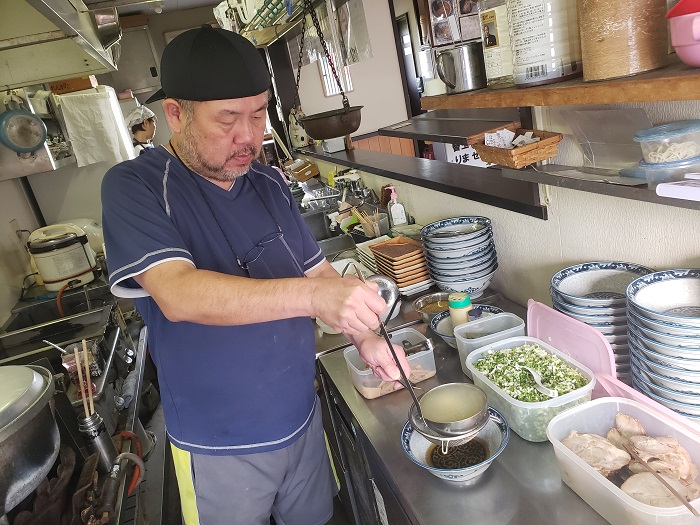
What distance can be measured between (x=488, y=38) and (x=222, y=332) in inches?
42.9

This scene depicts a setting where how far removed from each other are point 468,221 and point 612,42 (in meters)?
1.30

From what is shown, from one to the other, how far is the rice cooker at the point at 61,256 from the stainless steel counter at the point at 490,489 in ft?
10.7

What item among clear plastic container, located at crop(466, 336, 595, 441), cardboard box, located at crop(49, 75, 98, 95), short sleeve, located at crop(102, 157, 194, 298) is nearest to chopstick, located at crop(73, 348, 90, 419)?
short sleeve, located at crop(102, 157, 194, 298)

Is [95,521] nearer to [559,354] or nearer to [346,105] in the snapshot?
[559,354]

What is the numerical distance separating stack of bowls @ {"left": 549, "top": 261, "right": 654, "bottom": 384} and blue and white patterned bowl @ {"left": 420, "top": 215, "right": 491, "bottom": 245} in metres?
0.51

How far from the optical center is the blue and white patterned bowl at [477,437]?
122 centimetres

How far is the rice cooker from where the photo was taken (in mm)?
3859

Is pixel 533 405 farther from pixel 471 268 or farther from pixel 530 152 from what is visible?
pixel 471 268

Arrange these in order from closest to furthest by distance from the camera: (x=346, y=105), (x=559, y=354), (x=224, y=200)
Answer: (x=559, y=354)
(x=224, y=200)
(x=346, y=105)

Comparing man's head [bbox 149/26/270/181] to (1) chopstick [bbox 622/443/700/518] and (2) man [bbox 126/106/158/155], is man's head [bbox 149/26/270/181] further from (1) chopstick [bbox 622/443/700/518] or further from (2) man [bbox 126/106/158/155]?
(2) man [bbox 126/106/158/155]

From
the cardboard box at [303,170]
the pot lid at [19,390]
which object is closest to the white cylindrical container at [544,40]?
the pot lid at [19,390]

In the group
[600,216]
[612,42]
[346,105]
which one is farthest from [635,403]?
[346,105]

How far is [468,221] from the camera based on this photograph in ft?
7.40

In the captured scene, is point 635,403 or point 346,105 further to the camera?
point 346,105
